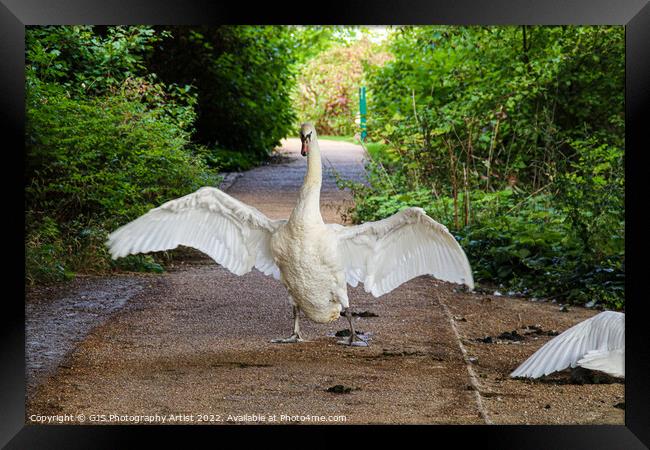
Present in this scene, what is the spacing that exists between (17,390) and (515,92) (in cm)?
642

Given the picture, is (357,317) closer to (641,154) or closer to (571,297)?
(571,297)

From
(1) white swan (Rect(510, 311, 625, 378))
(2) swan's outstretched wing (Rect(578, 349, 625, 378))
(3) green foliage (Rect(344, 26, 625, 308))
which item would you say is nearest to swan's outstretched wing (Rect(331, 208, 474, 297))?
(1) white swan (Rect(510, 311, 625, 378))

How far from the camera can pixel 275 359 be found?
5.44 m

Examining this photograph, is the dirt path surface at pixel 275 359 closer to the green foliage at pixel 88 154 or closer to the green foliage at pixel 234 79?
the green foliage at pixel 88 154

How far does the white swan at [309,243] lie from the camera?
5.38 meters

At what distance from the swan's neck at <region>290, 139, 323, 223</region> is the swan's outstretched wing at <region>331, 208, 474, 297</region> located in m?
0.26

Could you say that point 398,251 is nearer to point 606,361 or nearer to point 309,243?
point 309,243

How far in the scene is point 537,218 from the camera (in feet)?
26.8

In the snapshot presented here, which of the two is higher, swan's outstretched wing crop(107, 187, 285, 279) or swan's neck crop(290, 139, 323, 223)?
swan's neck crop(290, 139, 323, 223)

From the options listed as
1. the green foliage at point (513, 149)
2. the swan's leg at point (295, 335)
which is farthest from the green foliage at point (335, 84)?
the swan's leg at point (295, 335)

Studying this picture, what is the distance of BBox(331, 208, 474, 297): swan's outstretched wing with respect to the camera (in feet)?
18.2

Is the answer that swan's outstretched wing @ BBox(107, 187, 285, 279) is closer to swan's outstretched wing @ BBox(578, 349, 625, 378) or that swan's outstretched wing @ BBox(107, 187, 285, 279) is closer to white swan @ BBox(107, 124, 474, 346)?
white swan @ BBox(107, 124, 474, 346)

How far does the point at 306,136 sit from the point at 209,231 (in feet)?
2.91

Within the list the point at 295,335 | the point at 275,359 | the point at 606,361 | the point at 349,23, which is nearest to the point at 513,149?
the point at 295,335
